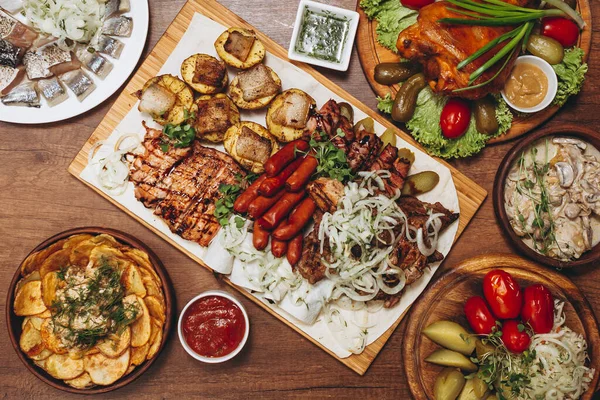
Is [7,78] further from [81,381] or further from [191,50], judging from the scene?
[81,381]

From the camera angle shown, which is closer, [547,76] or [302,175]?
[302,175]

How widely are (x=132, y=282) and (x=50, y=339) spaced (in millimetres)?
715

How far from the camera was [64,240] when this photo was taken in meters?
3.96

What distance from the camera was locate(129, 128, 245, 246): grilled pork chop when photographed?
3930mm

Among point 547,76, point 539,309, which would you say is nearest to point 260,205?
point 539,309

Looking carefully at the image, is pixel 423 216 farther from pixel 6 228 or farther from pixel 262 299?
pixel 6 228

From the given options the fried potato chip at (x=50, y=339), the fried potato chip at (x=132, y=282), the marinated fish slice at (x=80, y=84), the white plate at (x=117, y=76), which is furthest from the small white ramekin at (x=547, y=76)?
the fried potato chip at (x=50, y=339)

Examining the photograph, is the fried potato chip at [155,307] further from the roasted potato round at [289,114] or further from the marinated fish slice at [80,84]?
the marinated fish slice at [80,84]

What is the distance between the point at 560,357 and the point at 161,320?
3018 mm

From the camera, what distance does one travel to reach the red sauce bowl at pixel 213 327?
3854mm

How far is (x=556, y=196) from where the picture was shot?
4.00m

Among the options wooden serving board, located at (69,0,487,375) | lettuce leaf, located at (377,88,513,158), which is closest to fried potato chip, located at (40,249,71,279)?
wooden serving board, located at (69,0,487,375)

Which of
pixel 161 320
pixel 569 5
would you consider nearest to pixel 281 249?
pixel 161 320

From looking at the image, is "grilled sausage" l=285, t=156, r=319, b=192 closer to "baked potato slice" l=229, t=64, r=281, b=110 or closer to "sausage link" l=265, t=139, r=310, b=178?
"sausage link" l=265, t=139, r=310, b=178
